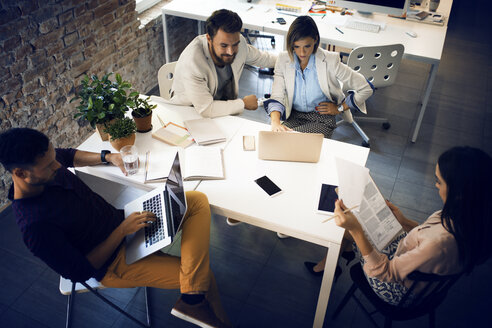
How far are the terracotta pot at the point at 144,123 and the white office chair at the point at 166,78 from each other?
53cm

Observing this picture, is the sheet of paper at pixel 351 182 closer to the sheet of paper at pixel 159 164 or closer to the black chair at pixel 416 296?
the black chair at pixel 416 296

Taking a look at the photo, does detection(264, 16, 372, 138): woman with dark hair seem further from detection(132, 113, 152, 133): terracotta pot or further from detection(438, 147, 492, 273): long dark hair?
detection(438, 147, 492, 273): long dark hair

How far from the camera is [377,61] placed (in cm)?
299

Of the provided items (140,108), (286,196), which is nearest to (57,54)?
(140,108)

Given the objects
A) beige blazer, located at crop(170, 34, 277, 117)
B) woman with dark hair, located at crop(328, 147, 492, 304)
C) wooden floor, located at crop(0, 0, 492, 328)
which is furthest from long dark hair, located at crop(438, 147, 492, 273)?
beige blazer, located at crop(170, 34, 277, 117)

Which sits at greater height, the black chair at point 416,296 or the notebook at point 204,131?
the notebook at point 204,131

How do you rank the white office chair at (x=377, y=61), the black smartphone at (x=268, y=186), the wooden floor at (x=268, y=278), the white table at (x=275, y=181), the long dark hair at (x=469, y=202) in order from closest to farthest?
1. the long dark hair at (x=469, y=202)
2. the white table at (x=275, y=181)
3. the black smartphone at (x=268, y=186)
4. the wooden floor at (x=268, y=278)
5. the white office chair at (x=377, y=61)

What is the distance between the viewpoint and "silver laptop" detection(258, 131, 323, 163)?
6.30ft

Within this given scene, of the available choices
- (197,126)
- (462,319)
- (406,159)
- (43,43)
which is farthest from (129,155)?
(406,159)

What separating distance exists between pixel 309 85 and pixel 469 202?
1.51m

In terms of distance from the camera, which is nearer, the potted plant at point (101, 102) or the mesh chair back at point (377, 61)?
the potted plant at point (101, 102)

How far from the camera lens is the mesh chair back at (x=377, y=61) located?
2.91 m

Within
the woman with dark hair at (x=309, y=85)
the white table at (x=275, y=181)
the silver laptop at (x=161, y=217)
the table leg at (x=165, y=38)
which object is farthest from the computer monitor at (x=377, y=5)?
the silver laptop at (x=161, y=217)

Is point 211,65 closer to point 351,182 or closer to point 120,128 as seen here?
point 120,128
